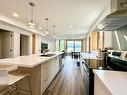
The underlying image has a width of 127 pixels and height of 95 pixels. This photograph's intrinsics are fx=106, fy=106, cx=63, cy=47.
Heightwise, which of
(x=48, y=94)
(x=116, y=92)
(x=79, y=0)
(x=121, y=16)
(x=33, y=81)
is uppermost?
(x=79, y=0)

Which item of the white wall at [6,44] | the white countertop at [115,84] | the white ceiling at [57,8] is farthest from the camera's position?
the white wall at [6,44]

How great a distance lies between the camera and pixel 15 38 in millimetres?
6141

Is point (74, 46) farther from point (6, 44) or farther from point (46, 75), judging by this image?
point (46, 75)

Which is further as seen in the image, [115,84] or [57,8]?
[57,8]

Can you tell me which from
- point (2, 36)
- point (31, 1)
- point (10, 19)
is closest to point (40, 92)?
point (31, 1)

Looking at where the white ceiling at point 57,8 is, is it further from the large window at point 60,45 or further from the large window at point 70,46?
the large window at point 60,45

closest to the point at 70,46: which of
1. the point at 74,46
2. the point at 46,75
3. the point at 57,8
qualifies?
the point at 74,46

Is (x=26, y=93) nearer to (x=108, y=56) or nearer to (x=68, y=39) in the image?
(x=108, y=56)

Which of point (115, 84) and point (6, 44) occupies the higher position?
point (6, 44)

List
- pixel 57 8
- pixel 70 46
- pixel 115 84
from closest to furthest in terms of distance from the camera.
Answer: pixel 115 84 < pixel 57 8 < pixel 70 46

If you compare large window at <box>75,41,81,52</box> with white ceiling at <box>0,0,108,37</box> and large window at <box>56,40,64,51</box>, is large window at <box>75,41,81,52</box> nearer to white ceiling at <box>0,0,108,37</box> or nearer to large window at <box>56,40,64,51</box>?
large window at <box>56,40,64,51</box>

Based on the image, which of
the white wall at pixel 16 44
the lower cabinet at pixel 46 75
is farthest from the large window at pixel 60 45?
the lower cabinet at pixel 46 75

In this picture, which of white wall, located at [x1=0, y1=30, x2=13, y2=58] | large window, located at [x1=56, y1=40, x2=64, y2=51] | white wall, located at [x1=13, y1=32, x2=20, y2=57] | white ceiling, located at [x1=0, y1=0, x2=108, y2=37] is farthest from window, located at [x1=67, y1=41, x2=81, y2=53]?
white ceiling, located at [x1=0, y1=0, x2=108, y2=37]

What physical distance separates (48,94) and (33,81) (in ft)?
1.90
